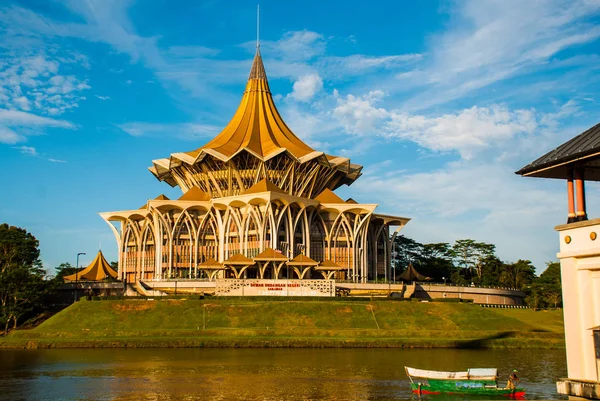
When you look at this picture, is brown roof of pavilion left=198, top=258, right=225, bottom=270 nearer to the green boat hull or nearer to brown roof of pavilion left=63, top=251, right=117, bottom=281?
brown roof of pavilion left=63, top=251, right=117, bottom=281

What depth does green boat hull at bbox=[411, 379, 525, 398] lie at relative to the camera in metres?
25.3

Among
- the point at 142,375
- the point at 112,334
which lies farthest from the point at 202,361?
the point at 112,334

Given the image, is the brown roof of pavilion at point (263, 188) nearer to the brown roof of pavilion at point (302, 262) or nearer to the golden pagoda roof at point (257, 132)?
the golden pagoda roof at point (257, 132)

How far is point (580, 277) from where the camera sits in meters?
16.9

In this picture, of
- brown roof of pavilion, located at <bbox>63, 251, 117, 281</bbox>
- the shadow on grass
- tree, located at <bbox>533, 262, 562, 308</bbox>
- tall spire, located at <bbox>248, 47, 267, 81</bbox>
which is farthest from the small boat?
tall spire, located at <bbox>248, 47, 267, 81</bbox>

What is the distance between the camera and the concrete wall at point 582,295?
54.0 feet

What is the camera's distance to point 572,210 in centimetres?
1770

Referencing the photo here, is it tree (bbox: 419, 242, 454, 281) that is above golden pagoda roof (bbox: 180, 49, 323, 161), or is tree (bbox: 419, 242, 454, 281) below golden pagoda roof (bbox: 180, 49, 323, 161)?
below

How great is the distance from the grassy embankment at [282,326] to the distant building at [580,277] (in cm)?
2796

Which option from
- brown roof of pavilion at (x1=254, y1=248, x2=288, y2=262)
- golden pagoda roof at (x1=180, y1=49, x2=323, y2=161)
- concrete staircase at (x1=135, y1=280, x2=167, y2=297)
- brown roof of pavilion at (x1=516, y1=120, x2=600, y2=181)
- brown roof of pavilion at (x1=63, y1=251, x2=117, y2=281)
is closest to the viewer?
brown roof of pavilion at (x1=516, y1=120, x2=600, y2=181)

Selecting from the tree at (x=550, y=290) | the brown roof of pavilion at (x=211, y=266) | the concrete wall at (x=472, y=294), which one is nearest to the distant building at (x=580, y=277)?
the concrete wall at (x=472, y=294)

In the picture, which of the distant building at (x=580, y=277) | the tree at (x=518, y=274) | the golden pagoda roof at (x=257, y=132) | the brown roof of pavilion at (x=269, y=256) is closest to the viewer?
the distant building at (x=580, y=277)

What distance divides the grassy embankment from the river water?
2509 mm

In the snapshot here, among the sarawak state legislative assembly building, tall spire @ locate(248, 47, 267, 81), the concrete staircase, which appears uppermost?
tall spire @ locate(248, 47, 267, 81)
